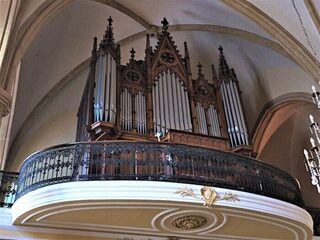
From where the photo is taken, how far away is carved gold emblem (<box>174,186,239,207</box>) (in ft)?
21.0

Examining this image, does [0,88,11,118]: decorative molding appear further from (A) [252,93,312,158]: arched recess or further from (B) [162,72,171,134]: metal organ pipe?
(A) [252,93,312,158]: arched recess

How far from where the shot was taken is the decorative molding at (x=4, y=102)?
7406 mm

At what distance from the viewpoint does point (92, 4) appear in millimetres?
11016

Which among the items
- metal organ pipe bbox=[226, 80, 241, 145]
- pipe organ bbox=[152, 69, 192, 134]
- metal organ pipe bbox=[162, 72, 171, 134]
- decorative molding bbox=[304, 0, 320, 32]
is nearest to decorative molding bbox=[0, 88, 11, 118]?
pipe organ bbox=[152, 69, 192, 134]

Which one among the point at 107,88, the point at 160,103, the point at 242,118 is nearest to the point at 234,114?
the point at 242,118

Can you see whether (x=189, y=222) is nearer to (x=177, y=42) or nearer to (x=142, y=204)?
(x=142, y=204)

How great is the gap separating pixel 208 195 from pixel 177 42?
7019 millimetres

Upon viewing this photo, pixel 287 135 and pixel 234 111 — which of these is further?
pixel 287 135

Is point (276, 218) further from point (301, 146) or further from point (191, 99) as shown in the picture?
point (301, 146)

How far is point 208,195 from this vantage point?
6.49m

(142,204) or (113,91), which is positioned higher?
(113,91)

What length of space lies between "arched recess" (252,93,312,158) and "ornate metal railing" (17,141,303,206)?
4.58m

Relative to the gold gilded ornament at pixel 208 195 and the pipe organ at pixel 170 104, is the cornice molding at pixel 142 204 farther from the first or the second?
the pipe organ at pixel 170 104

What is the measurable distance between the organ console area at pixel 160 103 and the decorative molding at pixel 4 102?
1.55 m
